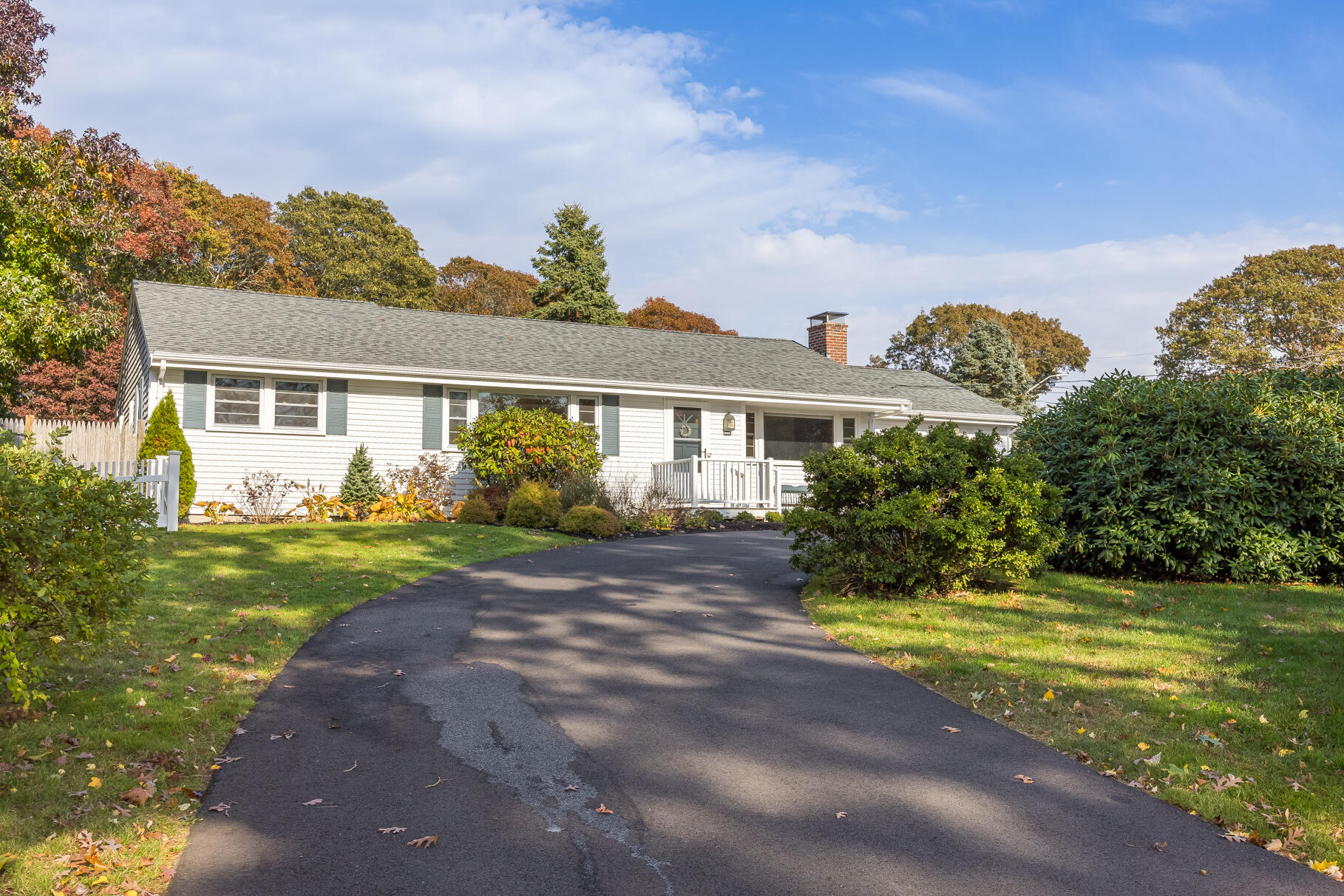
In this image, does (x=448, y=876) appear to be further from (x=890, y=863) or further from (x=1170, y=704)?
(x=1170, y=704)

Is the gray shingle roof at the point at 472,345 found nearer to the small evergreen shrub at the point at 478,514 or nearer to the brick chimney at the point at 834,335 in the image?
the brick chimney at the point at 834,335

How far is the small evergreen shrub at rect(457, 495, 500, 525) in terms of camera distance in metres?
16.5

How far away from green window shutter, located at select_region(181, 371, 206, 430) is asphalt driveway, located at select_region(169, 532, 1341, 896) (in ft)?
39.5

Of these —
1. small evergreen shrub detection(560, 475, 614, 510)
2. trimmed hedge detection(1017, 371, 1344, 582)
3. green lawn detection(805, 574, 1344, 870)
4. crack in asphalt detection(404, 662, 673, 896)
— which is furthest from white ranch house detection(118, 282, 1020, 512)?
crack in asphalt detection(404, 662, 673, 896)

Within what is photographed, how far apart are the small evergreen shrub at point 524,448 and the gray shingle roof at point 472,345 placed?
226 cm

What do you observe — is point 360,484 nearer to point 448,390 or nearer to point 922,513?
point 448,390

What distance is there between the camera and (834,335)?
28266mm

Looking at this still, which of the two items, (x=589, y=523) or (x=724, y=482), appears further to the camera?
(x=724, y=482)

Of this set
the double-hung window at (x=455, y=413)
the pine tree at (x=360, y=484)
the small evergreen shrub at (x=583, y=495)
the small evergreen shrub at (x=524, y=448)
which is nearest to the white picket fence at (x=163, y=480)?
the pine tree at (x=360, y=484)

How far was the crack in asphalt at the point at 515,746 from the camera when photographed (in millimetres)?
3770

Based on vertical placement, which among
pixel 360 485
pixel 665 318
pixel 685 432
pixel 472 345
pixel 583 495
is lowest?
pixel 583 495

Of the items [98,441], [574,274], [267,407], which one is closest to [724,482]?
[267,407]

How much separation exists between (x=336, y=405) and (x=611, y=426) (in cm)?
606

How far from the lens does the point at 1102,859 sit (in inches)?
139
